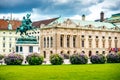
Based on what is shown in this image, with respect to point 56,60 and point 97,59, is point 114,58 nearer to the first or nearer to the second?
point 97,59

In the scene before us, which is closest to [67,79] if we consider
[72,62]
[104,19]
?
[72,62]

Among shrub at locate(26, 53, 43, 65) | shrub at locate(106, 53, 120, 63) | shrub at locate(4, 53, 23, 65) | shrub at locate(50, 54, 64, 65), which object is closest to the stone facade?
shrub at locate(106, 53, 120, 63)

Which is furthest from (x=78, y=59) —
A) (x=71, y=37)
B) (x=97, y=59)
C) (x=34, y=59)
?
(x=71, y=37)

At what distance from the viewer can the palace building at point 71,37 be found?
225 ft

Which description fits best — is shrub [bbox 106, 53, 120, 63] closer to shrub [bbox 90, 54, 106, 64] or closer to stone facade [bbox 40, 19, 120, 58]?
shrub [bbox 90, 54, 106, 64]

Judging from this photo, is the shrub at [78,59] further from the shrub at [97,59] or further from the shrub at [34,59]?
the shrub at [34,59]

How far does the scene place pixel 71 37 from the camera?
2783 inches

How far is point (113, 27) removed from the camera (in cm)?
7912

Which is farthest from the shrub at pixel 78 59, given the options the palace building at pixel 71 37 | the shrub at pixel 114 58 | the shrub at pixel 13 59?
the palace building at pixel 71 37

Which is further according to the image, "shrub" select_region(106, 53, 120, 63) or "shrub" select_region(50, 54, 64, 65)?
"shrub" select_region(106, 53, 120, 63)

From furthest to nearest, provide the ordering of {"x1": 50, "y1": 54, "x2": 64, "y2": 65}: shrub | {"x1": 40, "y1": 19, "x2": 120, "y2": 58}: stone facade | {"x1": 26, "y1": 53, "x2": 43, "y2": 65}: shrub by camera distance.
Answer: {"x1": 40, "y1": 19, "x2": 120, "y2": 58}: stone facade, {"x1": 50, "y1": 54, "x2": 64, "y2": 65}: shrub, {"x1": 26, "y1": 53, "x2": 43, "y2": 65}: shrub

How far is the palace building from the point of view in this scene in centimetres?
6862

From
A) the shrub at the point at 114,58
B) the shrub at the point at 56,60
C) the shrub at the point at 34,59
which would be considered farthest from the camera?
the shrub at the point at 114,58

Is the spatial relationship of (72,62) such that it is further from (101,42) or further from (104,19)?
(104,19)
